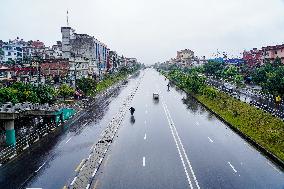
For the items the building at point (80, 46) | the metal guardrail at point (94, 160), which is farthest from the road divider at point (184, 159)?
the building at point (80, 46)

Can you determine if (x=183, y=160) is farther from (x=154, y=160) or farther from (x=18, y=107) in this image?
(x=18, y=107)

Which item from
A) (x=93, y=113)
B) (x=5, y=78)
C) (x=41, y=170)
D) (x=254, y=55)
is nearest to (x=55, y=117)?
(x=93, y=113)

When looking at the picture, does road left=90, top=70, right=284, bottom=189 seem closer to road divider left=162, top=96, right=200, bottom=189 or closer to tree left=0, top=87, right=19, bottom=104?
road divider left=162, top=96, right=200, bottom=189

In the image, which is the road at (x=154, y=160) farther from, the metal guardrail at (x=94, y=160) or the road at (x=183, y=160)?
the metal guardrail at (x=94, y=160)

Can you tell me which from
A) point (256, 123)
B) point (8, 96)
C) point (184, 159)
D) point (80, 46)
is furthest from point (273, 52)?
point (184, 159)

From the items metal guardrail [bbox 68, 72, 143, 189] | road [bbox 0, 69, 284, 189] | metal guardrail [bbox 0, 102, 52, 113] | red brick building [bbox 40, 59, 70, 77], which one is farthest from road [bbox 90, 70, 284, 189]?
red brick building [bbox 40, 59, 70, 77]

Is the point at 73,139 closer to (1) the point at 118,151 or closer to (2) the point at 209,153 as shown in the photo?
(1) the point at 118,151

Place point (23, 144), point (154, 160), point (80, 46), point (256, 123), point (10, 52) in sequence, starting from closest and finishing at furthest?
point (154, 160), point (23, 144), point (256, 123), point (80, 46), point (10, 52)
